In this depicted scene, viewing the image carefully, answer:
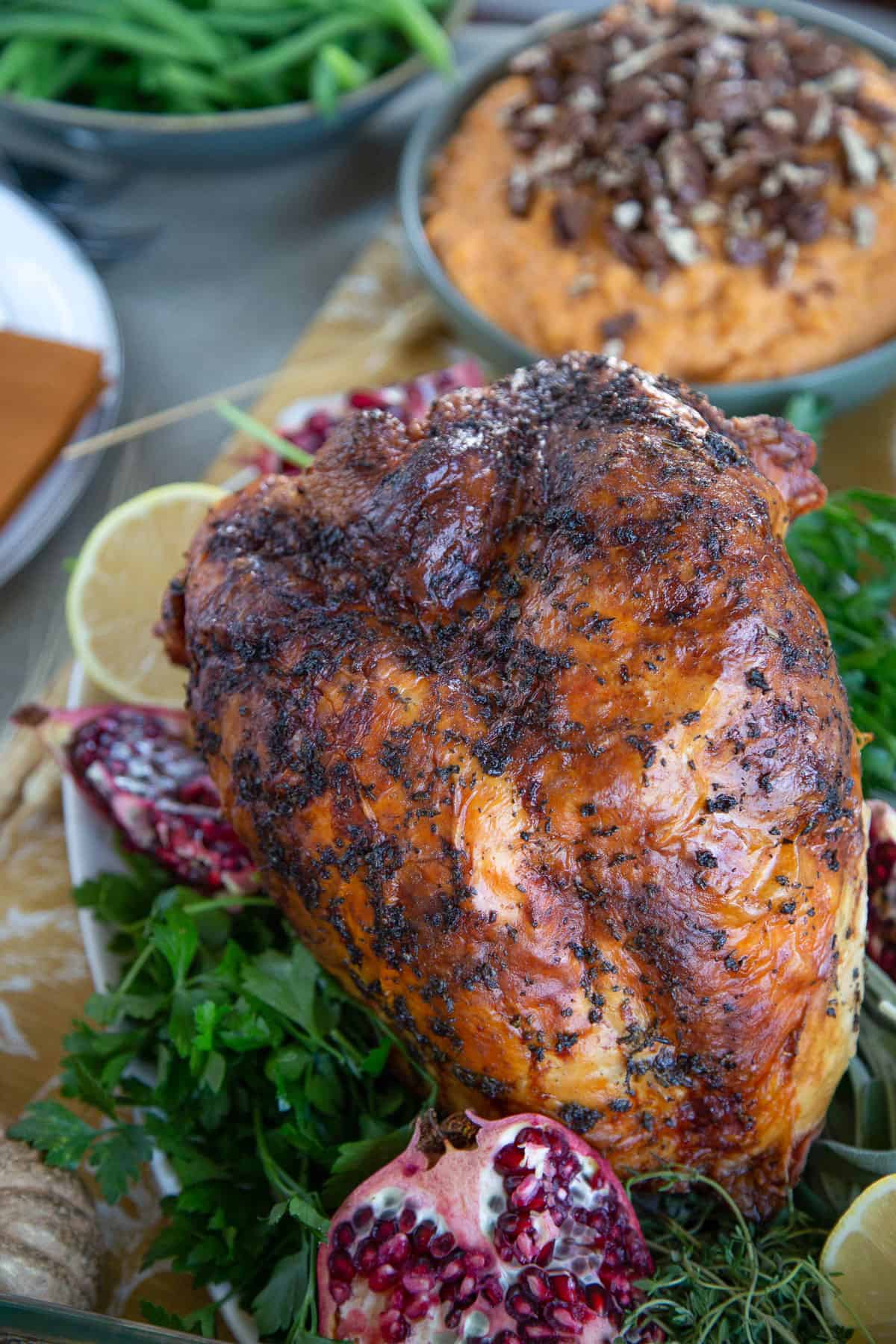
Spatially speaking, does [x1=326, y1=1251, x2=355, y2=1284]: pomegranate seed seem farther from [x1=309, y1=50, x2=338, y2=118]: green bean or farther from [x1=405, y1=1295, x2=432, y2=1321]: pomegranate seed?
[x1=309, y1=50, x2=338, y2=118]: green bean

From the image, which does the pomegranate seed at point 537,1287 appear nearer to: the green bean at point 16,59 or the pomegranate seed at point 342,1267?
the pomegranate seed at point 342,1267

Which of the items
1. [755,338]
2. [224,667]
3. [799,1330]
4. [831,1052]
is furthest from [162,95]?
[799,1330]

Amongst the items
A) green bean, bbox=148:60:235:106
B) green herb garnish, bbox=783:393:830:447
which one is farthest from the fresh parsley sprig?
green bean, bbox=148:60:235:106

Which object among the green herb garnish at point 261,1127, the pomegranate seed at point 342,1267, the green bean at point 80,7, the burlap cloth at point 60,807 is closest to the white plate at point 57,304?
the burlap cloth at point 60,807

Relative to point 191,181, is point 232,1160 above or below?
below

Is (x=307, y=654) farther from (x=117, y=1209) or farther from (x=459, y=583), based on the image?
(x=117, y=1209)

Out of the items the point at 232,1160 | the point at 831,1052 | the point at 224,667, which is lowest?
the point at 232,1160

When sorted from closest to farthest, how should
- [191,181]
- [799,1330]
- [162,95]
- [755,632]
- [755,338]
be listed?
[755,632] < [799,1330] < [755,338] < [162,95] < [191,181]
